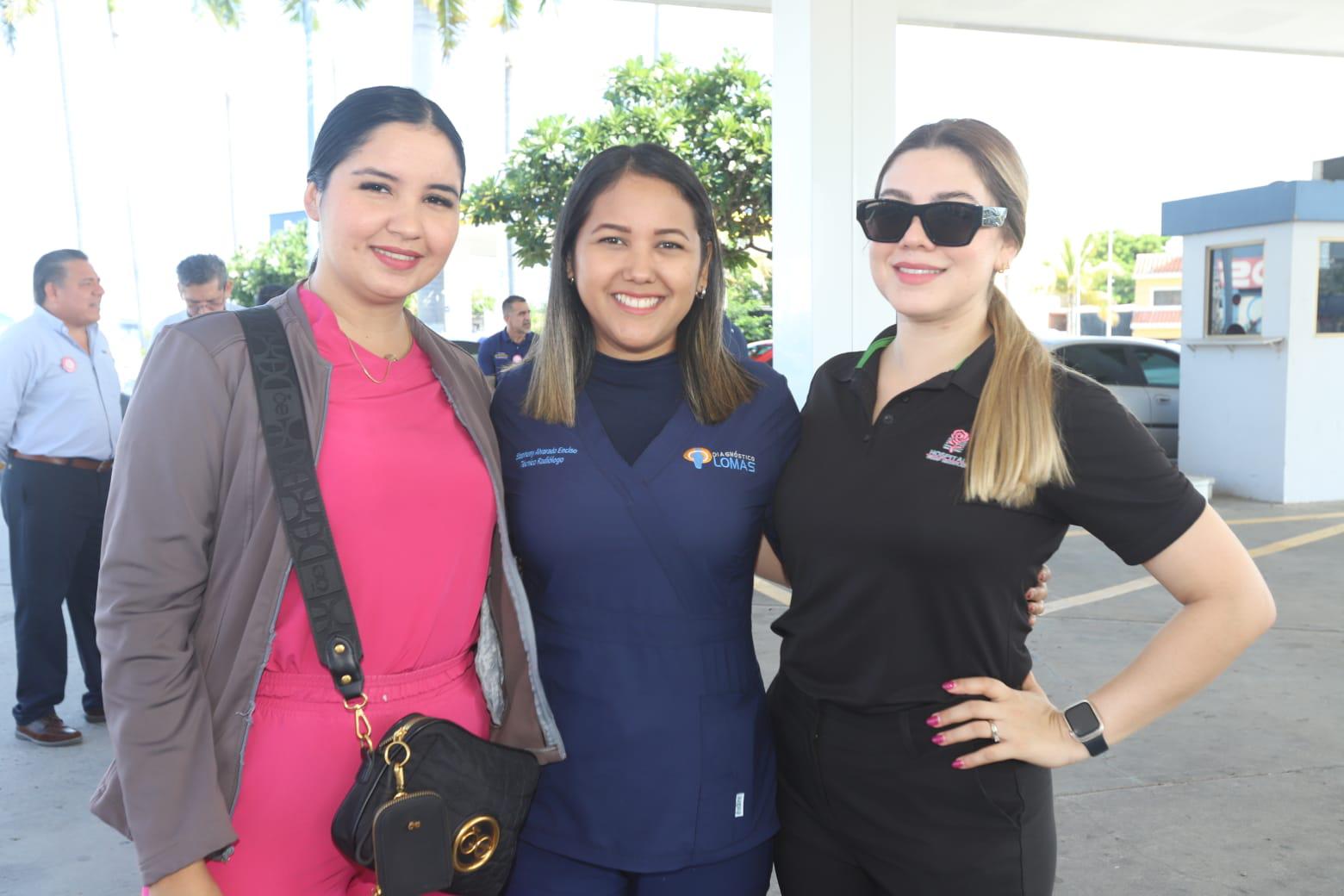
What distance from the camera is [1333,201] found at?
10953 mm

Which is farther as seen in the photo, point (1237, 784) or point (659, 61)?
point (659, 61)

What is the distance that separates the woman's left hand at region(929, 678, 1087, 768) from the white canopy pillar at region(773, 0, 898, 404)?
5.52 m

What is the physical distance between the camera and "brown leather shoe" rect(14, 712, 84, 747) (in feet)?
17.0

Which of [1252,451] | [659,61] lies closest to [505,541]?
[1252,451]

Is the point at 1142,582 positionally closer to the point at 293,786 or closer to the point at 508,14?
the point at 293,786

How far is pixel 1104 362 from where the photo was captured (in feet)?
43.3

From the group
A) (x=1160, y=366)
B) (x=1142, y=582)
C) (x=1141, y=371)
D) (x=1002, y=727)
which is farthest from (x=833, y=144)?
(x=1160, y=366)

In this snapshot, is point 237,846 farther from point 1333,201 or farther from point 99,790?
point 1333,201

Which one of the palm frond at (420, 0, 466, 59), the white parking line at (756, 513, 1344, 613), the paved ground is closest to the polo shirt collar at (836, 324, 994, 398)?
the paved ground

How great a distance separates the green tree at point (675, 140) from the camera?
19156 millimetres

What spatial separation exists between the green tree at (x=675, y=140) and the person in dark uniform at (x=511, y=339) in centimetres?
686

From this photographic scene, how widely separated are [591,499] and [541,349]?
1.52 feet

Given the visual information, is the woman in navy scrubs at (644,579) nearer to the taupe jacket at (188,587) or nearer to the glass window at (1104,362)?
the taupe jacket at (188,587)

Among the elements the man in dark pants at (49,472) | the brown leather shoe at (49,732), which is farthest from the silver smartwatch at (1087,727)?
the brown leather shoe at (49,732)
